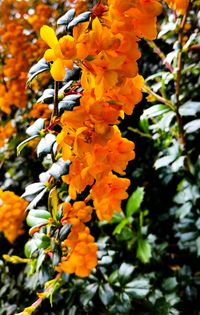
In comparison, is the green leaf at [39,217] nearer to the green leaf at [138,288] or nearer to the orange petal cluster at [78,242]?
the orange petal cluster at [78,242]

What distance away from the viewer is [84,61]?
0.74m

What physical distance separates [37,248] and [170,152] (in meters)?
0.65

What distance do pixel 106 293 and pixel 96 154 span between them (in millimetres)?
700

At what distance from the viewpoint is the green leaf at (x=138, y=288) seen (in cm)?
139

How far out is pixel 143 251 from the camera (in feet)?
5.21

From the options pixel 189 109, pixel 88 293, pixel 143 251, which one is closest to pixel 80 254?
pixel 88 293

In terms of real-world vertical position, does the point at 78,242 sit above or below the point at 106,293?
above

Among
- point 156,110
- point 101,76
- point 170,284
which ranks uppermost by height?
point 101,76

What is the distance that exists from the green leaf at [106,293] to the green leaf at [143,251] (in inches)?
8.6

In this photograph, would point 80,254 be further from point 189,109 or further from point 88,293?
point 189,109

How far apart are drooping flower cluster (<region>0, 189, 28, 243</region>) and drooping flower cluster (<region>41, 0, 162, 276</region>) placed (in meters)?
0.55

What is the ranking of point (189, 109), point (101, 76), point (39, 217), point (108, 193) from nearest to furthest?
point (101, 76) < point (108, 193) < point (39, 217) < point (189, 109)

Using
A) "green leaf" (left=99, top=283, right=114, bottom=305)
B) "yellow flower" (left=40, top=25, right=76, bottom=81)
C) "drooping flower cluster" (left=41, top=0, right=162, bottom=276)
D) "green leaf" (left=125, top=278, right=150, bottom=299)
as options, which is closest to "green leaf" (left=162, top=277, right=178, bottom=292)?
"green leaf" (left=125, top=278, right=150, bottom=299)

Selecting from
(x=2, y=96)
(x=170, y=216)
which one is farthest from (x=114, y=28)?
(x=170, y=216)
